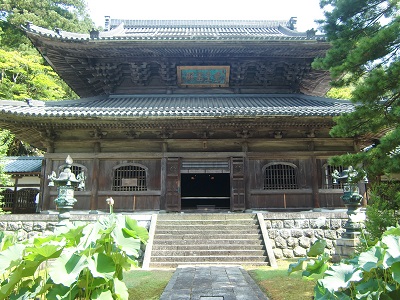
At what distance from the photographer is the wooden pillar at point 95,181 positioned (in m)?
12.2

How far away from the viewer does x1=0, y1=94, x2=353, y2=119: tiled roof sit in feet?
36.6

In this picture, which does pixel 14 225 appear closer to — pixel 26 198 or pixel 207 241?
pixel 207 241

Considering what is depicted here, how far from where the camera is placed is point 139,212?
12.2 meters

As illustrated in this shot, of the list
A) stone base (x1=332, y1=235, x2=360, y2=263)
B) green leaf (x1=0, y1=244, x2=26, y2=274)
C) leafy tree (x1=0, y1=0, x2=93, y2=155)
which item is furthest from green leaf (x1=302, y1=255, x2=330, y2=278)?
leafy tree (x1=0, y1=0, x2=93, y2=155)

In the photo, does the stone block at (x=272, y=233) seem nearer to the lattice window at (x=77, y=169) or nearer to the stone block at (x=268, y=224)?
the stone block at (x=268, y=224)

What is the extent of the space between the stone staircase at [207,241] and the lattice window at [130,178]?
221cm

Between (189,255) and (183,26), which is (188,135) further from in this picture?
(183,26)

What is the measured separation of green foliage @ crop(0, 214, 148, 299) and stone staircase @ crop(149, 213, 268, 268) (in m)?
5.17

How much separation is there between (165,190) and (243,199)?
10.4 feet

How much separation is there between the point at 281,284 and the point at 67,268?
4.69 meters

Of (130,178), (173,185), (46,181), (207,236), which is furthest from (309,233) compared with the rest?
(46,181)

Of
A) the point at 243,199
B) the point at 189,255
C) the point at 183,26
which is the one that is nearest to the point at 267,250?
the point at 189,255

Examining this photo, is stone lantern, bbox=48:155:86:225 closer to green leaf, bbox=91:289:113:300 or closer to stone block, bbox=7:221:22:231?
stone block, bbox=7:221:22:231

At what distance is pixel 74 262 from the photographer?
351 cm
